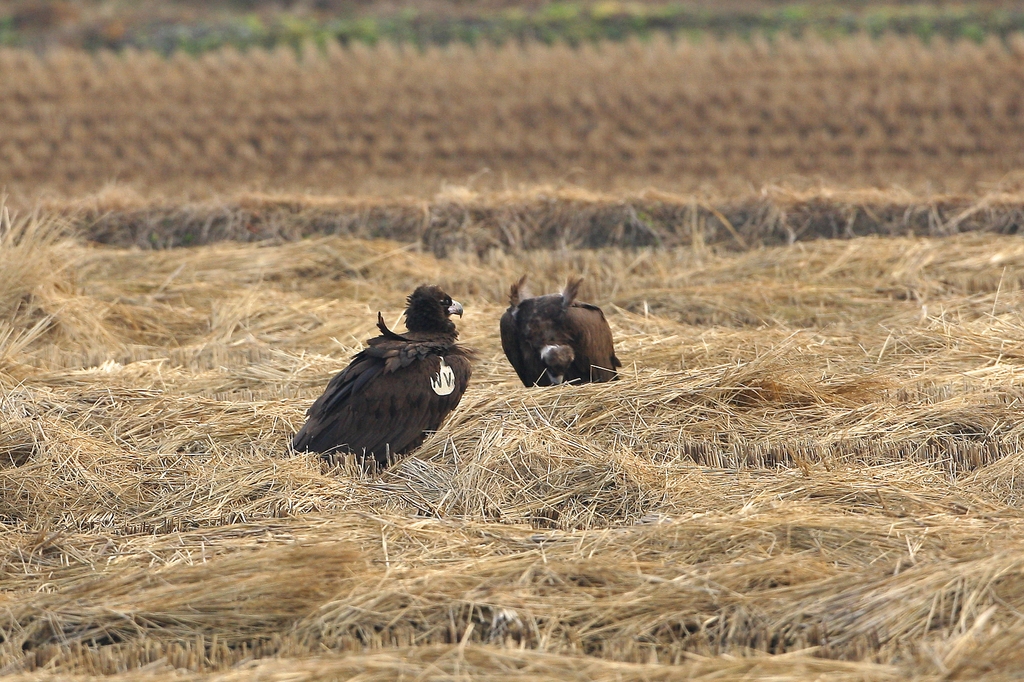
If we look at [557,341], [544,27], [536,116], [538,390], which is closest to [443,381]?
[538,390]

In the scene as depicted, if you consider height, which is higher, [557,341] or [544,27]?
[544,27]

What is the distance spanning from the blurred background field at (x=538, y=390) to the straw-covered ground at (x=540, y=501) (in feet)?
0.06

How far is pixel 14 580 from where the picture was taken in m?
4.57

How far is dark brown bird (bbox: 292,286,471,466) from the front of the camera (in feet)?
19.0

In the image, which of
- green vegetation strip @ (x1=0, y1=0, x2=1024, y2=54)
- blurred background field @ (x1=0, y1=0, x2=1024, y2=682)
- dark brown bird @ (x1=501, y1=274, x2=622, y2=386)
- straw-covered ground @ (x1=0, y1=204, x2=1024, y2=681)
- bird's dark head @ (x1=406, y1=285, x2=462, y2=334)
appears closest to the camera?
straw-covered ground @ (x1=0, y1=204, x2=1024, y2=681)

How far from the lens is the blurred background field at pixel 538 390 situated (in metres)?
4.03

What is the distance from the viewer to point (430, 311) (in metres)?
6.48

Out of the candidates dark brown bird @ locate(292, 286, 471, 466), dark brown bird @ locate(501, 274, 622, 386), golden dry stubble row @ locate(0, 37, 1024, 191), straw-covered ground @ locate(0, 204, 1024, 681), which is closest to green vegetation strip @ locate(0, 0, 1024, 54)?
golden dry stubble row @ locate(0, 37, 1024, 191)

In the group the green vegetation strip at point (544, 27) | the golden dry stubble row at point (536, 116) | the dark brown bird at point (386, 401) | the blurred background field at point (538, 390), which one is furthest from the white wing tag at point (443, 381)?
the green vegetation strip at point (544, 27)

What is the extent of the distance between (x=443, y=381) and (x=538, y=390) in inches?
30.1

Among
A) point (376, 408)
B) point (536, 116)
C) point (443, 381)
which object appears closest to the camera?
point (376, 408)

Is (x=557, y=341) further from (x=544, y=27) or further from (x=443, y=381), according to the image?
(x=544, y=27)

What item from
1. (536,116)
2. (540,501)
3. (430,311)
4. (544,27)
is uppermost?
(544,27)

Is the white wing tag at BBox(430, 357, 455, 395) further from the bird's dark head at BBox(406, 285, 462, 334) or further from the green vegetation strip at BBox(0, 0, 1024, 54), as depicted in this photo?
the green vegetation strip at BBox(0, 0, 1024, 54)
